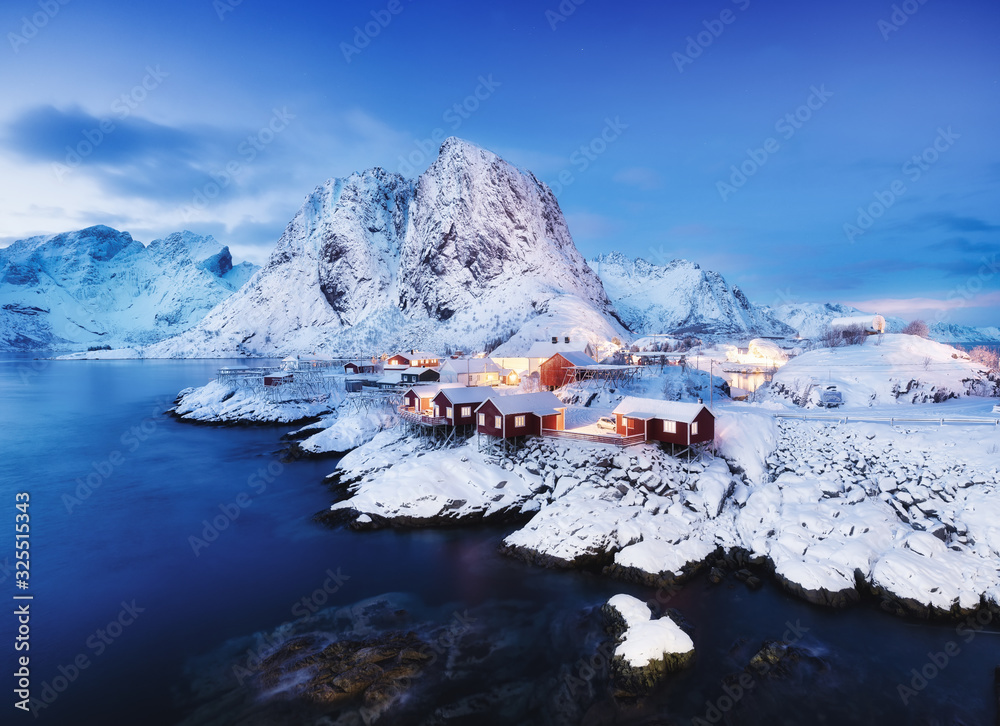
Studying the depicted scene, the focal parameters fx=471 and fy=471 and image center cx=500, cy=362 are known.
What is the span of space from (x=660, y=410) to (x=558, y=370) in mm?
25346

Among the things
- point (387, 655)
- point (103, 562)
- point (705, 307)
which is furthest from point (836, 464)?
point (705, 307)

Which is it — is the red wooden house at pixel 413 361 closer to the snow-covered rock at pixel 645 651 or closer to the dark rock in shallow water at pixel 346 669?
the dark rock in shallow water at pixel 346 669

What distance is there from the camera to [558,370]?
2192 inches

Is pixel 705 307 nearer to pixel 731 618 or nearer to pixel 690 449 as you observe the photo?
pixel 690 449

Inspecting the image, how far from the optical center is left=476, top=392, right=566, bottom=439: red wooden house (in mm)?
33250

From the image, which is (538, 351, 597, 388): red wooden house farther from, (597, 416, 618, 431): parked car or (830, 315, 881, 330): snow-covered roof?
(830, 315, 881, 330): snow-covered roof

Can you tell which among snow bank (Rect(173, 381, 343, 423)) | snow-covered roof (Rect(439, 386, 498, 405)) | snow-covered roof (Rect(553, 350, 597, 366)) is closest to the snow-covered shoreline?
snow-covered roof (Rect(439, 386, 498, 405))

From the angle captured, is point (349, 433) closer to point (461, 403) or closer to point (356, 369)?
point (461, 403)

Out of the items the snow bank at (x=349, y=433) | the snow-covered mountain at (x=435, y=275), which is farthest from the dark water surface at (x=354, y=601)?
the snow-covered mountain at (x=435, y=275)

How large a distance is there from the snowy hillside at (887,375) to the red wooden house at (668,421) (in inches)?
628

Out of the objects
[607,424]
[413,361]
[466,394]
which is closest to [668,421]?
[607,424]

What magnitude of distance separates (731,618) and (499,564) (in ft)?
34.6

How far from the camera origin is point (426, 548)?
25875mm

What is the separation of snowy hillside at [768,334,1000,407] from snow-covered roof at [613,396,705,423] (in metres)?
16.7
